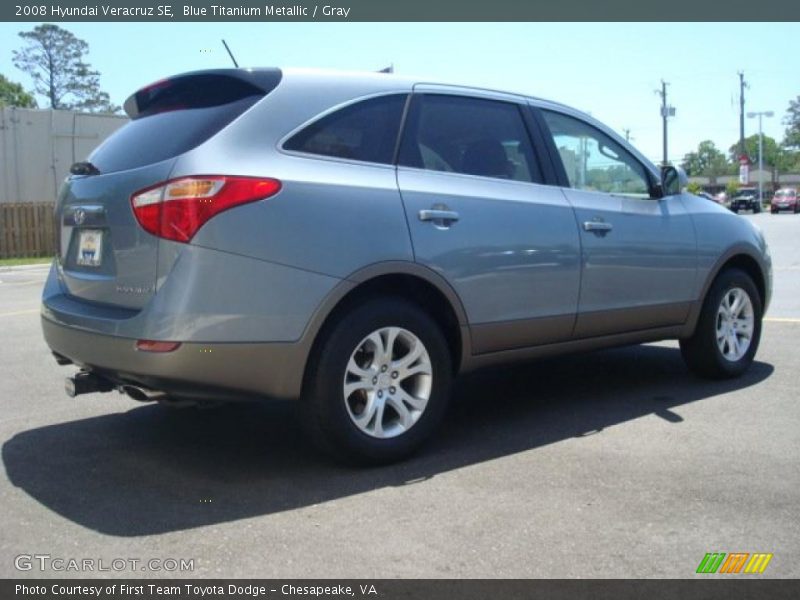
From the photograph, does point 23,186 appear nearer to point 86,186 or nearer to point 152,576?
point 86,186

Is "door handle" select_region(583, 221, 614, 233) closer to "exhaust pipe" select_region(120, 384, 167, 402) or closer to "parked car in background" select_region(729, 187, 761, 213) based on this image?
"exhaust pipe" select_region(120, 384, 167, 402)

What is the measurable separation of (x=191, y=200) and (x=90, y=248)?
0.78 metres

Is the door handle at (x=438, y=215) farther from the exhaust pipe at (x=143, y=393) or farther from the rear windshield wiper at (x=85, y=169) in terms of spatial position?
the rear windshield wiper at (x=85, y=169)

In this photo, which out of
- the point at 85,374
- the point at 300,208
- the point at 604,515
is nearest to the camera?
the point at 604,515

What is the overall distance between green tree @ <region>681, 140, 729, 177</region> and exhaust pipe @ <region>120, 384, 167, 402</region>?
146 metres

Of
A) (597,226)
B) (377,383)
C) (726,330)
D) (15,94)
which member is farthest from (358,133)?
(15,94)

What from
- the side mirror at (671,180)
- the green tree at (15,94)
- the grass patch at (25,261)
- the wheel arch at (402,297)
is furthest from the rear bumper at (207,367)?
the green tree at (15,94)

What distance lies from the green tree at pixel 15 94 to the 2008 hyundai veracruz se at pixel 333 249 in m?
68.5

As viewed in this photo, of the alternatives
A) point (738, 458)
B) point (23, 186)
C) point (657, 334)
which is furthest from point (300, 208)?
point (23, 186)

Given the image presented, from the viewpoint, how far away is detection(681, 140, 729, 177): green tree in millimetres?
146650

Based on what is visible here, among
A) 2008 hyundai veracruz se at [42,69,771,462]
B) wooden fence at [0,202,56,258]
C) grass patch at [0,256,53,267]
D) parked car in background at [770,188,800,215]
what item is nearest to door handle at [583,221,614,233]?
2008 hyundai veracruz se at [42,69,771,462]

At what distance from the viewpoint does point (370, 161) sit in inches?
161

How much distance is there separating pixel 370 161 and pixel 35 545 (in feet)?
7.39

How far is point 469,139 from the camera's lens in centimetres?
→ 462
